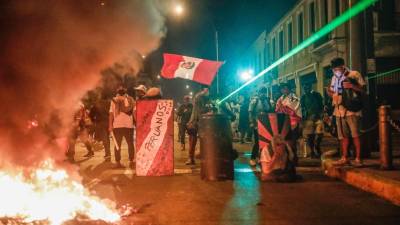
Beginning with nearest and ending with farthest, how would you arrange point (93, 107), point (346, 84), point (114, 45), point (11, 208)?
1. point (11, 208)
2. point (114, 45)
3. point (346, 84)
4. point (93, 107)

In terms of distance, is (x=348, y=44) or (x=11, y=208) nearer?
(x=11, y=208)

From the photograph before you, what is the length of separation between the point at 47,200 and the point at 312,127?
6537 mm

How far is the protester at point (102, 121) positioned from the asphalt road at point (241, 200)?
8.00 feet

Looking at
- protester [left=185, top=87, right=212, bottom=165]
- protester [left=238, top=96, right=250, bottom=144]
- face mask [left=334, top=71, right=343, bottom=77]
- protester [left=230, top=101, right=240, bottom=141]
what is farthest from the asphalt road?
protester [left=230, top=101, right=240, bottom=141]

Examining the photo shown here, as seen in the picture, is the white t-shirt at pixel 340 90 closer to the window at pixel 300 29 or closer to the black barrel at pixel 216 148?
the black barrel at pixel 216 148

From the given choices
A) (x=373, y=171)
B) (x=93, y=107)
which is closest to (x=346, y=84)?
(x=373, y=171)

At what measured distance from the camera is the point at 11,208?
17.6ft

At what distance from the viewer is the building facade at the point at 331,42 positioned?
9336 millimetres

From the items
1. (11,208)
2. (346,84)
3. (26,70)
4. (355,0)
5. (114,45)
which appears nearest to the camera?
(11,208)

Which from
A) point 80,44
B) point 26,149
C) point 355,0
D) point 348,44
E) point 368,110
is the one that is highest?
point 355,0

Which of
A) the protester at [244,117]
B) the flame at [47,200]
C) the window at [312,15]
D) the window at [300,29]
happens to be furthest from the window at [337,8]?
the flame at [47,200]

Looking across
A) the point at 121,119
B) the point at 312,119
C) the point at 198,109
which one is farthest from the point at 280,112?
the point at 121,119

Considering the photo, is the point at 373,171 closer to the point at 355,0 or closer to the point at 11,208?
the point at 355,0

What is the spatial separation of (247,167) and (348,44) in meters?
3.35
